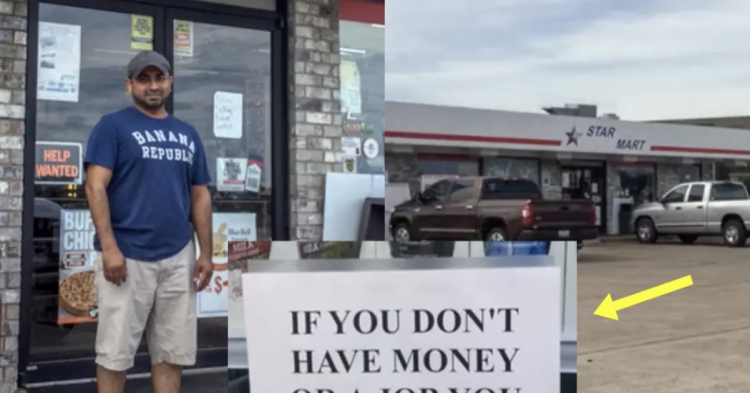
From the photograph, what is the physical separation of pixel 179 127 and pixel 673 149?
530 inches

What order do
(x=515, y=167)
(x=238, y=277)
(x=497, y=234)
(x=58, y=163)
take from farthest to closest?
(x=515, y=167) → (x=497, y=234) → (x=58, y=163) → (x=238, y=277)

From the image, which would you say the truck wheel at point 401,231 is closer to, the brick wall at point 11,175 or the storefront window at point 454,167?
the brick wall at point 11,175

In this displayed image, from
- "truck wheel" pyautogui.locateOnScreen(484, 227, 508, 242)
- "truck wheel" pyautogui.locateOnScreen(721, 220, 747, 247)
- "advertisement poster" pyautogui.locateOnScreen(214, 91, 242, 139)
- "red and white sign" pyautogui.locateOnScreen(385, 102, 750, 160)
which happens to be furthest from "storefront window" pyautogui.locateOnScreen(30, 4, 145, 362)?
"truck wheel" pyautogui.locateOnScreen(721, 220, 747, 247)

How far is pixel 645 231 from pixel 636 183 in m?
2.88

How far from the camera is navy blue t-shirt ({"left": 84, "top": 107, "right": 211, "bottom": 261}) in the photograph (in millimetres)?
4195

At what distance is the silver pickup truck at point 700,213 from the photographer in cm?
2133

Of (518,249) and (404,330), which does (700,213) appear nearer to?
(518,249)

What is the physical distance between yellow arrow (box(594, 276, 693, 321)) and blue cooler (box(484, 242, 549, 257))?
24.3ft

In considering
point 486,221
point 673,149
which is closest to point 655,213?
point 673,149

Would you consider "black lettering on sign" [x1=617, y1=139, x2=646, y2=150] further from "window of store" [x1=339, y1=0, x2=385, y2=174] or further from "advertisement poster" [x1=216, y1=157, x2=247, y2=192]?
"advertisement poster" [x1=216, y1=157, x2=247, y2=192]

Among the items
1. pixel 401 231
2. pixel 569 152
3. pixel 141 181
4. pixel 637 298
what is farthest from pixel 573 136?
pixel 141 181

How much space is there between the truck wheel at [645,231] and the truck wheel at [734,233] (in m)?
1.71

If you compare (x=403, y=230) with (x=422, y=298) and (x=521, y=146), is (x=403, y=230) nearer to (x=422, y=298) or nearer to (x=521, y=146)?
(x=422, y=298)

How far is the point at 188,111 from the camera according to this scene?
6.45 meters
